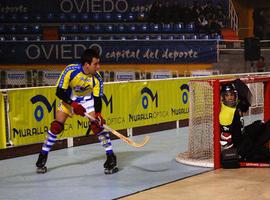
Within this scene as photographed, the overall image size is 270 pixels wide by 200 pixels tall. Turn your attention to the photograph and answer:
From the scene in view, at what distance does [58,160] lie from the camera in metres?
9.08

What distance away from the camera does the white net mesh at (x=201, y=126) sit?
852cm

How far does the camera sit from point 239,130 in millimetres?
8383

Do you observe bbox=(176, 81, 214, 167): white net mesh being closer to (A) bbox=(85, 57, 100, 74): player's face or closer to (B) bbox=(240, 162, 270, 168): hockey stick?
(B) bbox=(240, 162, 270, 168): hockey stick

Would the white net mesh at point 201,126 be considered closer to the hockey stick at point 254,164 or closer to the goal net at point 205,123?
the goal net at point 205,123

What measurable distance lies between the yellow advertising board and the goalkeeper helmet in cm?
323

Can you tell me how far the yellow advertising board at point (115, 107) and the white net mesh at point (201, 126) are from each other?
8.36 ft

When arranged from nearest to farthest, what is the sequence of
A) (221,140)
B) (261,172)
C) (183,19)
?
1. (261,172)
2. (221,140)
3. (183,19)

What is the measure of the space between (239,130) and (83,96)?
8.01 feet

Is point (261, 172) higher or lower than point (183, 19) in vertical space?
lower

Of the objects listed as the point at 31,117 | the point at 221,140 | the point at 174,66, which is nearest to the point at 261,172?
the point at 221,140

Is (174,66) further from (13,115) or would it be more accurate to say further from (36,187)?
(36,187)

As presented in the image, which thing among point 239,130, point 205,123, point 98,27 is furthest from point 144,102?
point 98,27

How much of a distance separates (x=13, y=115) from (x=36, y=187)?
2497 mm

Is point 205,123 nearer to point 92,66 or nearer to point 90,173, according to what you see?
point 90,173
